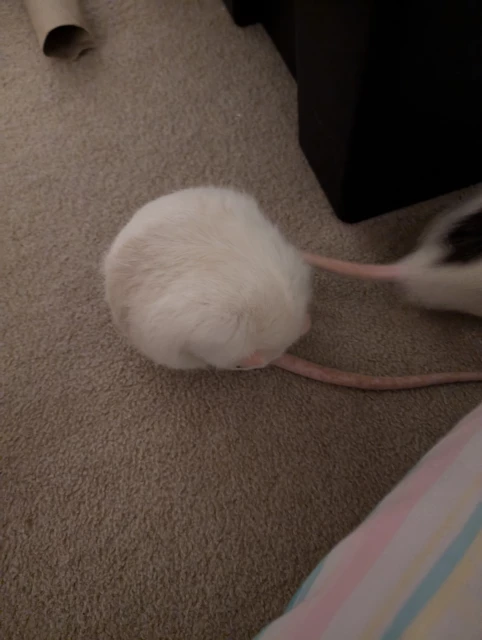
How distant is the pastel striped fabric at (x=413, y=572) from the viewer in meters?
0.41

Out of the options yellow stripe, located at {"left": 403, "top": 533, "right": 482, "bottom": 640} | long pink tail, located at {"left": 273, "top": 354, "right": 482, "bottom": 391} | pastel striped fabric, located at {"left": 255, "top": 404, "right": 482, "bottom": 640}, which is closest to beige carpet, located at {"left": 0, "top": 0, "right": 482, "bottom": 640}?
long pink tail, located at {"left": 273, "top": 354, "right": 482, "bottom": 391}

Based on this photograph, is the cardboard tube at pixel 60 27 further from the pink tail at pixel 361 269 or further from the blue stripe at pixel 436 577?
the blue stripe at pixel 436 577

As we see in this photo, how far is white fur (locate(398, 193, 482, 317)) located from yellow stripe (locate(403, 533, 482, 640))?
0.47 metres

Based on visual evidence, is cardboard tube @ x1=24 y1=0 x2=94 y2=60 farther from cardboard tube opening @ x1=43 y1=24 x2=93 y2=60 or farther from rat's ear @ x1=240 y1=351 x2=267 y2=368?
rat's ear @ x1=240 y1=351 x2=267 y2=368

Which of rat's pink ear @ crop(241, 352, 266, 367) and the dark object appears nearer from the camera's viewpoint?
the dark object

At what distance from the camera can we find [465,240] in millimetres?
807

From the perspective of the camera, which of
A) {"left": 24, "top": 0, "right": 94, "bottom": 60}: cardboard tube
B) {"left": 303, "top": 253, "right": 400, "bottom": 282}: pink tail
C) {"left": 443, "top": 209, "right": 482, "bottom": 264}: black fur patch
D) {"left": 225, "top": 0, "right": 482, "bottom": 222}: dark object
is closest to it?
{"left": 225, "top": 0, "right": 482, "bottom": 222}: dark object

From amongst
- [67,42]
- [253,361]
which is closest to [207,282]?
[253,361]

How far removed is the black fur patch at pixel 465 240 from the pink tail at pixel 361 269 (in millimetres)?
99

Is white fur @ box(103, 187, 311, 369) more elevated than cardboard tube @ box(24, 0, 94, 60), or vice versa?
cardboard tube @ box(24, 0, 94, 60)

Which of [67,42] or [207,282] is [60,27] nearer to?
[67,42]

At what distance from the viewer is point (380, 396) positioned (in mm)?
969

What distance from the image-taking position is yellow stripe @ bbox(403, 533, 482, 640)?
0.41m

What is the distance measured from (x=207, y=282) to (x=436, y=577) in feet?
1.42
